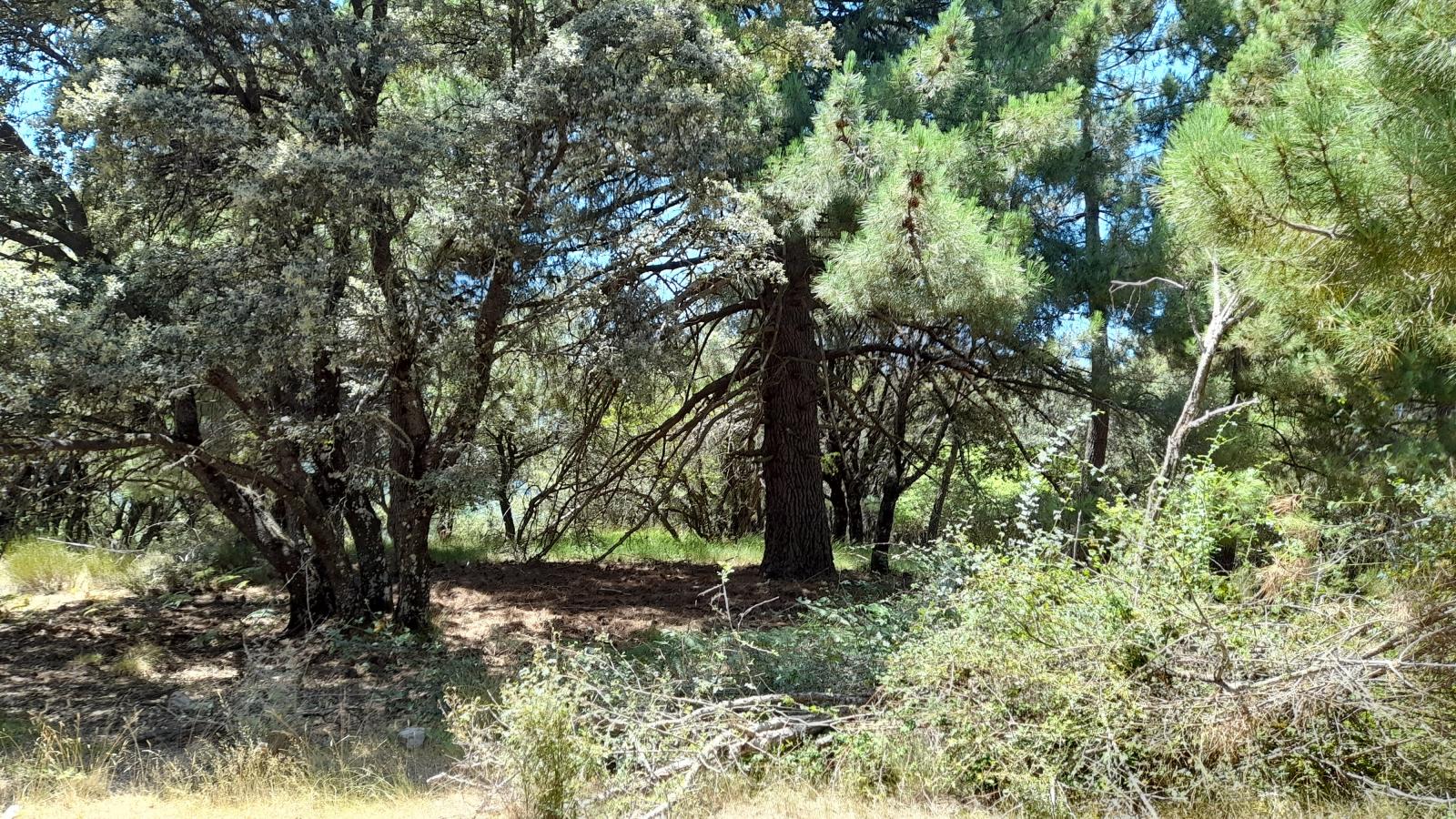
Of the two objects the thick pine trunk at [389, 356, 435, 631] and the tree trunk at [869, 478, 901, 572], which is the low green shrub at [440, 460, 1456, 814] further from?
the tree trunk at [869, 478, 901, 572]

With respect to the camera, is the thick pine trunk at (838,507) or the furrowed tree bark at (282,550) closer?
the furrowed tree bark at (282,550)

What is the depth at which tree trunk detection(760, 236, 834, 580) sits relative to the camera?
368 inches

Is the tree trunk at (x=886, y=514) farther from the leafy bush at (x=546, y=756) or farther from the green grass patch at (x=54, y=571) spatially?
the green grass patch at (x=54, y=571)

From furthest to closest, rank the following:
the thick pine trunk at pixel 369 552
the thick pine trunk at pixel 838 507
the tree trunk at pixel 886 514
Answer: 1. the thick pine trunk at pixel 838 507
2. the tree trunk at pixel 886 514
3. the thick pine trunk at pixel 369 552

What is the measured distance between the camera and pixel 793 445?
9648 mm

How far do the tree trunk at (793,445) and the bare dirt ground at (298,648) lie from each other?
0.44 meters

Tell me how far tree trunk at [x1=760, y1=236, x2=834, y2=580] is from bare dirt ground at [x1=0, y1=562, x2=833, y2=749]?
1.44 feet

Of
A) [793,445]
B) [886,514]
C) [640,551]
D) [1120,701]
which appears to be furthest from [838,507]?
[1120,701]

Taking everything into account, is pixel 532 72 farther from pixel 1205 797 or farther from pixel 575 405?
pixel 1205 797

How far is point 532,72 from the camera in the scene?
6.48 metres

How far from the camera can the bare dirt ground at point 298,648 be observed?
6.20 meters

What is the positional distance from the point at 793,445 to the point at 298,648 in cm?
491

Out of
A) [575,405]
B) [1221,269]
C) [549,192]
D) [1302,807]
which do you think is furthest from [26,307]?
[1221,269]

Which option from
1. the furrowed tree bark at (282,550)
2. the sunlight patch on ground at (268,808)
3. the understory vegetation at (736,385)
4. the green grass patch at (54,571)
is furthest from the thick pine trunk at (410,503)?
the green grass patch at (54,571)
